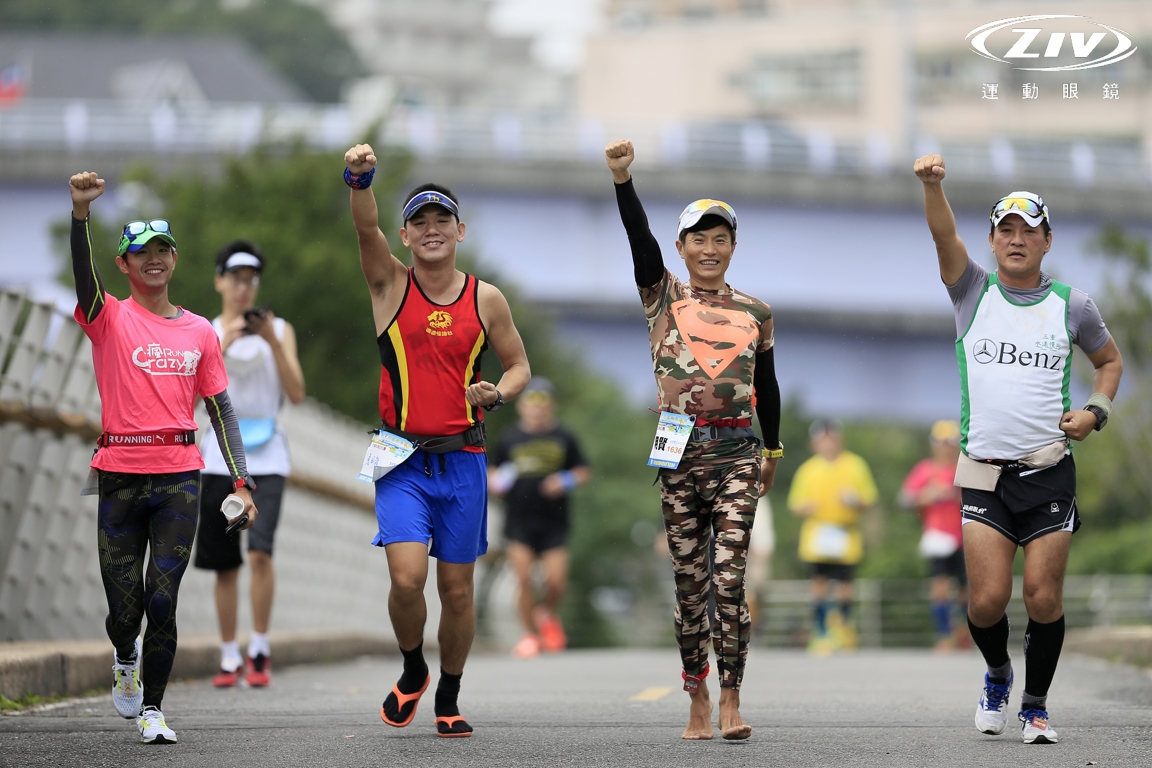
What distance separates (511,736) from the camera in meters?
7.43

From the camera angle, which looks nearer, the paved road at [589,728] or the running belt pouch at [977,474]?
the paved road at [589,728]

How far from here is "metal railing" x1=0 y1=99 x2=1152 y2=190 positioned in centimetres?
4200

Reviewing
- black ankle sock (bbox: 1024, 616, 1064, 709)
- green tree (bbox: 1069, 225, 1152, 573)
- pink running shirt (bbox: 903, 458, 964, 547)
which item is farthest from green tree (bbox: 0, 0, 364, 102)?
black ankle sock (bbox: 1024, 616, 1064, 709)

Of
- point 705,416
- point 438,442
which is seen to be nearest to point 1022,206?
point 705,416

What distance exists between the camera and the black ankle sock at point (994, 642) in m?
7.45

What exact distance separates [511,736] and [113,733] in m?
1.57

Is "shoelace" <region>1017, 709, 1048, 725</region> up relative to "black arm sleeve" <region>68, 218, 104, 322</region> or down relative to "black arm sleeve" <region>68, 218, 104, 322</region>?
down

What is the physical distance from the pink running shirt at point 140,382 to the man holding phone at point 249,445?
2668mm

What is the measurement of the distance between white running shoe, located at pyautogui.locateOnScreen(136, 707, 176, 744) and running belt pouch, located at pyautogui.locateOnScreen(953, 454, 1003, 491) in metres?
3.22

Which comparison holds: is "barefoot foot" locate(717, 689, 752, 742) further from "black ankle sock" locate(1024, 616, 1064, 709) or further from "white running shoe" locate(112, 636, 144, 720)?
"white running shoe" locate(112, 636, 144, 720)

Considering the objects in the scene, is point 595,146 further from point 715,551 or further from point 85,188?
point 85,188

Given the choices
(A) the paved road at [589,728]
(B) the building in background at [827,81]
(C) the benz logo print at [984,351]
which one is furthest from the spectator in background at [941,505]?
(B) the building in background at [827,81]

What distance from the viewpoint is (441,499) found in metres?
7.43

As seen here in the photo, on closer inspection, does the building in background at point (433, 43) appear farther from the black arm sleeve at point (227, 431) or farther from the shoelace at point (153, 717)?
the shoelace at point (153, 717)
